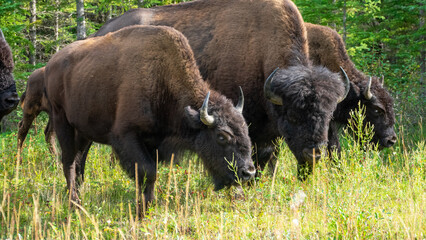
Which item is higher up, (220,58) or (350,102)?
(220,58)

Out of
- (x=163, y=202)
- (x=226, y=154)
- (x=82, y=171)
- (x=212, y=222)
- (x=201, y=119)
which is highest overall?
(x=201, y=119)

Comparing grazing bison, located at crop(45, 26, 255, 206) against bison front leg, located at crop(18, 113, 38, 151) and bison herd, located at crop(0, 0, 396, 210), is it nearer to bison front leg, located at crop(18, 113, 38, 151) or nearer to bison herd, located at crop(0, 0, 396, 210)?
bison herd, located at crop(0, 0, 396, 210)

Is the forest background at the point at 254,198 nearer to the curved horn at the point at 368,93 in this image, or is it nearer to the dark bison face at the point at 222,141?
the dark bison face at the point at 222,141

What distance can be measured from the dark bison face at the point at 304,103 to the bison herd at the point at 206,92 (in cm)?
2

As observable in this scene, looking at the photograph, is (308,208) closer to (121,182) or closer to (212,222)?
(212,222)

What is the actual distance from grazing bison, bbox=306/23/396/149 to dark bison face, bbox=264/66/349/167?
4.62ft

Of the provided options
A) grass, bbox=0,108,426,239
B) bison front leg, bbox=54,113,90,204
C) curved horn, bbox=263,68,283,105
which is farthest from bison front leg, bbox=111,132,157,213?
curved horn, bbox=263,68,283,105

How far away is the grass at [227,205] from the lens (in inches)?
157

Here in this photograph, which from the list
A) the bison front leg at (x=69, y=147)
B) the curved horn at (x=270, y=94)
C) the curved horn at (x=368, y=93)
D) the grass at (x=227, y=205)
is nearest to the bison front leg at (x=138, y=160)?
the grass at (x=227, y=205)

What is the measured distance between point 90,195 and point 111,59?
1.98 m

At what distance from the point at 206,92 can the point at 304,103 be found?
1.35 meters

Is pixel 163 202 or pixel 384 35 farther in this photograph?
pixel 384 35

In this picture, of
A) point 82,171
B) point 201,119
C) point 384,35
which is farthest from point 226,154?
point 384,35

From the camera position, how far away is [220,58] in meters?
7.45
